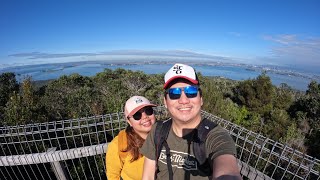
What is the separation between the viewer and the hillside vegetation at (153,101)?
35.6ft

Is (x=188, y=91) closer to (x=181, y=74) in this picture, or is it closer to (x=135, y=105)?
(x=181, y=74)

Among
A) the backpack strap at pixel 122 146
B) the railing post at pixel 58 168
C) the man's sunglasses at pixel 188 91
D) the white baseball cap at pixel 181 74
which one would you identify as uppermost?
the white baseball cap at pixel 181 74

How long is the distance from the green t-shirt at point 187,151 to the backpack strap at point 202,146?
0.10ft

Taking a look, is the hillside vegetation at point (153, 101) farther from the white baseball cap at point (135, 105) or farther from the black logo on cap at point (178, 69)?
the black logo on cap at point (178, 69)

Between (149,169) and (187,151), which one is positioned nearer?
(187,151)

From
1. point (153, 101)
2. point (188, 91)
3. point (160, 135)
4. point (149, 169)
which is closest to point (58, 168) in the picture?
point (149, 169)

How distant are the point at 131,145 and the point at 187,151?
1138 millimetres

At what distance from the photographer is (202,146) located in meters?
1.78

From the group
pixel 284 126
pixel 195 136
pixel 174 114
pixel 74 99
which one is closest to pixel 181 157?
pixel 195 136

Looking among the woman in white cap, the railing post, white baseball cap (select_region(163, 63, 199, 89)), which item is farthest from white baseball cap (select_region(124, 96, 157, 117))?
the railing post

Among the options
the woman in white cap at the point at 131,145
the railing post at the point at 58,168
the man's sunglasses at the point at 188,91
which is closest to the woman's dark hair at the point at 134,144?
the woman in white cap at the point at 131,145

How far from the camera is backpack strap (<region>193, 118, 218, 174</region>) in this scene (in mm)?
1777

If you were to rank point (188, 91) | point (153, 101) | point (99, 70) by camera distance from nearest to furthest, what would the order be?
point (188, 91) → point (153, 101) → point (99, 70)

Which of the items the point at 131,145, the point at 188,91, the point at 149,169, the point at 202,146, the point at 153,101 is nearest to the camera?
the point at 202,146
